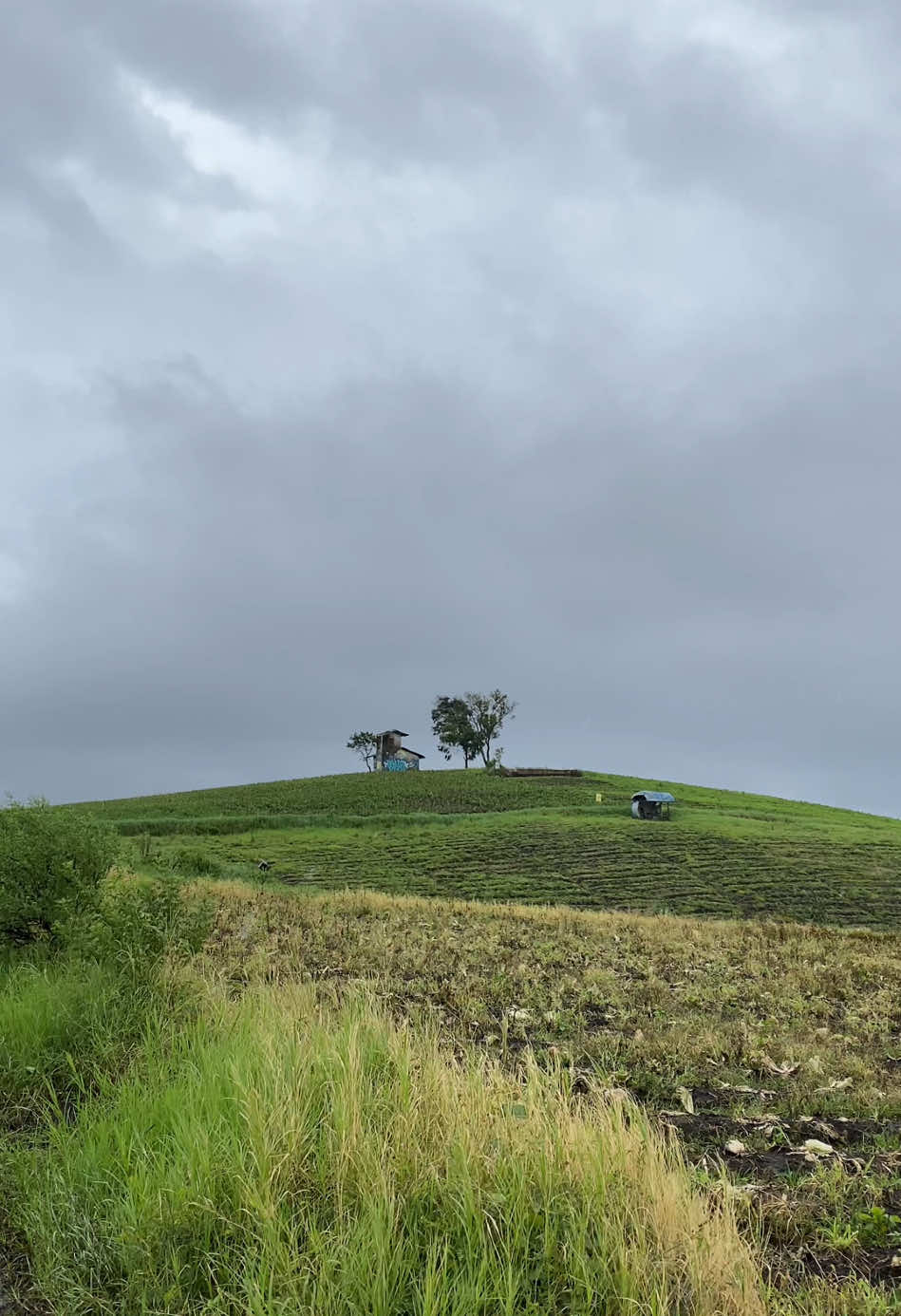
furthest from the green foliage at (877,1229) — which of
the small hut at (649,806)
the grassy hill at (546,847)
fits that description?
the small hut at (649,806)

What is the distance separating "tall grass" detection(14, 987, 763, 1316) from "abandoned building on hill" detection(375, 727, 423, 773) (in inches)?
4873

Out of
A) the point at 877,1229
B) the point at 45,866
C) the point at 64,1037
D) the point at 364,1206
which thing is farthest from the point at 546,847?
the point at 364,1206

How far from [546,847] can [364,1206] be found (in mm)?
45705

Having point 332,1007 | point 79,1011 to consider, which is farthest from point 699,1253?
point 79,1011

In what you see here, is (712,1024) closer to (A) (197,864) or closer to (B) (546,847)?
(A) (197,864)

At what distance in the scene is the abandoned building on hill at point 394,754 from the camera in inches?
5098

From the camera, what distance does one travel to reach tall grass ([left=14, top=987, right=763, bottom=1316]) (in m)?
3.48

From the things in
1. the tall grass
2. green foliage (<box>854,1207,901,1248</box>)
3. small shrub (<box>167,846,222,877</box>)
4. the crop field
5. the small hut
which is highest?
the small hut

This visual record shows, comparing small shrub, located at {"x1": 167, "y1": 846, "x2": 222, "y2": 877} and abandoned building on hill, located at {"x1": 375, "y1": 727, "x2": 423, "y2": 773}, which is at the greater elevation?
abandoned building on hill, located at {"x1": 375, "y1": 727, "x2": 423, "y2": 773}

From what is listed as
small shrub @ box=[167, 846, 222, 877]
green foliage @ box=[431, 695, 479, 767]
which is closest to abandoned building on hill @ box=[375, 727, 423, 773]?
green foliage @ box=[431, 695, 479, 767]

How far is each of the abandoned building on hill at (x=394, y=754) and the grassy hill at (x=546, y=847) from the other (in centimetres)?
4342

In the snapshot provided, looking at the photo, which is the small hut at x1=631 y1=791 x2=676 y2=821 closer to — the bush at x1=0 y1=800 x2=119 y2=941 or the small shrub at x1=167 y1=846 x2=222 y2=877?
the small shrub at x1=167 y1=846 x2=222 y2=877

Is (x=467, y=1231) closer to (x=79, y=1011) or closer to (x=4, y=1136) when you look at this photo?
(x=4, y=1136)

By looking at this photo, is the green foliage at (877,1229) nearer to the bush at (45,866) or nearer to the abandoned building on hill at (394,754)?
the bush at (45,866)
